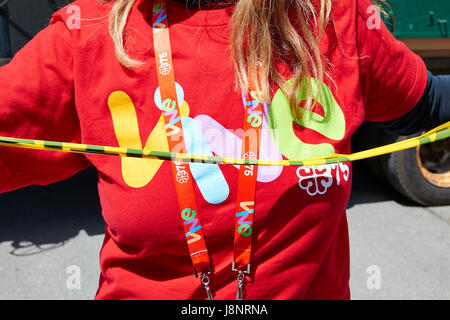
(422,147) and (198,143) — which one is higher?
(198,143)

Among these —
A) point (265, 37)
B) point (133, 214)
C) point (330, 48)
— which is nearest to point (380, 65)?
point (330, 48)

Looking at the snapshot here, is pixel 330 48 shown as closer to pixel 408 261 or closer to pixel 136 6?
pixel 136 6

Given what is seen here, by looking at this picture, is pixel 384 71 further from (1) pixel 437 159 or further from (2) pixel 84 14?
(1) pixel 437 159

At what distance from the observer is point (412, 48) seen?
11.8ft

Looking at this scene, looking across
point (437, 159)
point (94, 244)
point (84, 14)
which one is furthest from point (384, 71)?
point (437, 159)

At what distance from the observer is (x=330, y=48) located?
958 mm

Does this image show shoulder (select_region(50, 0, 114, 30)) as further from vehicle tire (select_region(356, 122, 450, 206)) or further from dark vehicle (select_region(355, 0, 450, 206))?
vehicle tire (select_region(356, 122, 450, 206))

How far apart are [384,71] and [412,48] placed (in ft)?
9.39

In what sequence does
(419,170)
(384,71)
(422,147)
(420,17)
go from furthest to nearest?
(422,147) < (419,170) < (420,17) < (384,71)

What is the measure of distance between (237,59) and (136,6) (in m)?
0.23

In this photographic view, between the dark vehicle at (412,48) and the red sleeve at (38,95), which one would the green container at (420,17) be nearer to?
the dark vehicle at (412,48)

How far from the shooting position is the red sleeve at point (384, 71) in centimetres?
100

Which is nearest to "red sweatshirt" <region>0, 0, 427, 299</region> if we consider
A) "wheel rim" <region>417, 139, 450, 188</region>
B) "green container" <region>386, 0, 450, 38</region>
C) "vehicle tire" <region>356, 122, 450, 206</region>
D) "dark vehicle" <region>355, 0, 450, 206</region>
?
"dark vehicle" <region>355, 0, 450, 206</region>

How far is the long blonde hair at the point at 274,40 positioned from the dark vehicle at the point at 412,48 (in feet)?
5.52
